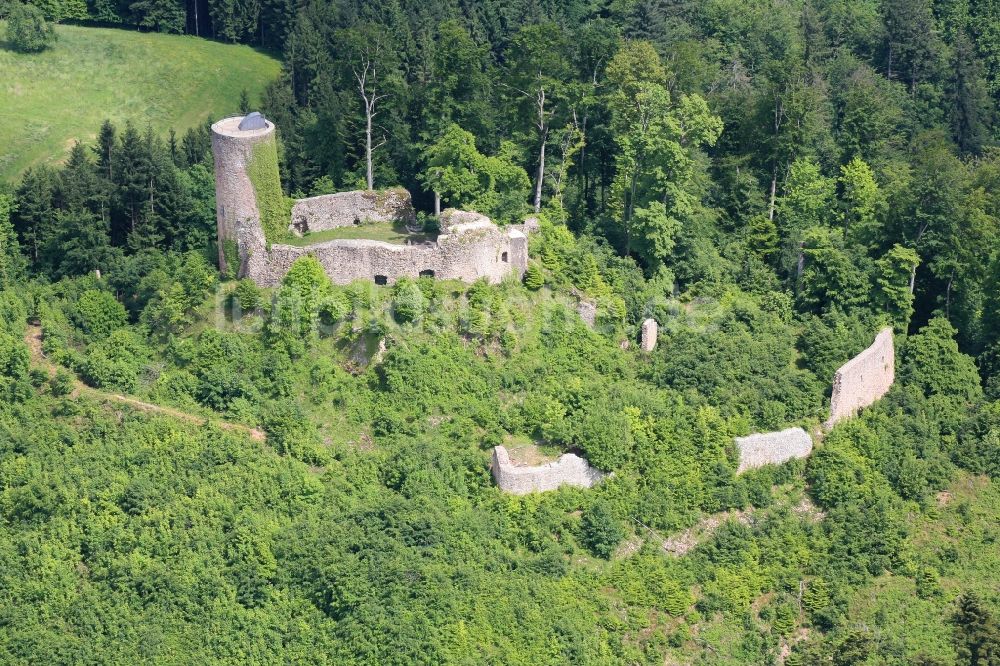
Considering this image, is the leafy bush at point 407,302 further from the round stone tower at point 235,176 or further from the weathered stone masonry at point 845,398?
the weathered stone masonry at point 845,398

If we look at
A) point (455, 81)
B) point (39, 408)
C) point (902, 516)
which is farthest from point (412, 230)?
point (902, 516)

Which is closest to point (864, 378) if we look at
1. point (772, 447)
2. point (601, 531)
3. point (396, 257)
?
point (772, 447)

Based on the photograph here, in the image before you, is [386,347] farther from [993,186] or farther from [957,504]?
[993,186]

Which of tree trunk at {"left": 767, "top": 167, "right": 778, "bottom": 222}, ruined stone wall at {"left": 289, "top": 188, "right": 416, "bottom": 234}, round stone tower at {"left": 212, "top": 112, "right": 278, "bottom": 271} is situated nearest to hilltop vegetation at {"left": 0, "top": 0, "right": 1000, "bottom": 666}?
tree trunk at {"left": 767, "top": 167, "right": 778, "bottom": 222}

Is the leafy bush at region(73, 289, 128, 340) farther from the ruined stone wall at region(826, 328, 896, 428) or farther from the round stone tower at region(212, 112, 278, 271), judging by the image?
the ruined stone wall at region(826, 328, 896, 428)

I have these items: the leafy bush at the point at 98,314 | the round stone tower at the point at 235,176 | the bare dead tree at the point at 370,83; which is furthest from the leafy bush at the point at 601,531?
the bare dead tree at the point at 370,83

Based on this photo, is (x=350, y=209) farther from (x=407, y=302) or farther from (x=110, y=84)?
(x=110, y=84)
